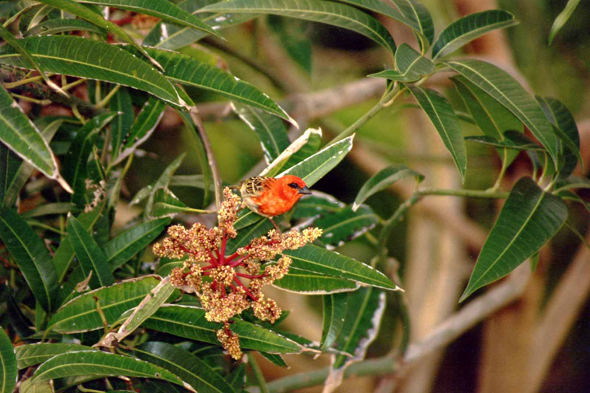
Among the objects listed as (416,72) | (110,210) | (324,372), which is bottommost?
(324,372)

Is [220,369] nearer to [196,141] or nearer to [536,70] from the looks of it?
[196,141]

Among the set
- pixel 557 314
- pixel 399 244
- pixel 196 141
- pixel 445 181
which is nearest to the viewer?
pixel 196 141

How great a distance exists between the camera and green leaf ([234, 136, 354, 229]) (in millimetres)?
581

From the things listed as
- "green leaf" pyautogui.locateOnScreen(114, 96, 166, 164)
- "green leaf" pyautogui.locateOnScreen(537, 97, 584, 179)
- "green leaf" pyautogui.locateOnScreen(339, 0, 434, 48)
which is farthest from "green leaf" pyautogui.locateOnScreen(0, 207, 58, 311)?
"green leaf" pyautogui.locateOnScreen(537, 97, 584, 179)

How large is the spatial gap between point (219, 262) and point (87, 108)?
1.12 ft

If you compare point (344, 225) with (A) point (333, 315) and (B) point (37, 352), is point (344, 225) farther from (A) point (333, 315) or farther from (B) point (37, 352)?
(B) point (37, 352)

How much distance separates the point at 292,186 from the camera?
575 mm

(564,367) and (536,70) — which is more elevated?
(536,70)

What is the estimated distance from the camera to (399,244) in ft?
8.99

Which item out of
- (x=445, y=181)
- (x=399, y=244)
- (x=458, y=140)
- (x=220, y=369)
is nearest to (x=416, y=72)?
(x=458, y=140)

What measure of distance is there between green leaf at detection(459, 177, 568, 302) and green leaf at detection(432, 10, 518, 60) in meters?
0.19

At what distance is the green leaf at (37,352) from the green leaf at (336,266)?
25 cm

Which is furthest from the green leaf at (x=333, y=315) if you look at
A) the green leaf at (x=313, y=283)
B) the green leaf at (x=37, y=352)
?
the green leaf at (x=37, y=352)

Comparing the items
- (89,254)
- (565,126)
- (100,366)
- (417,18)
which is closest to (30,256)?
(89,254)
